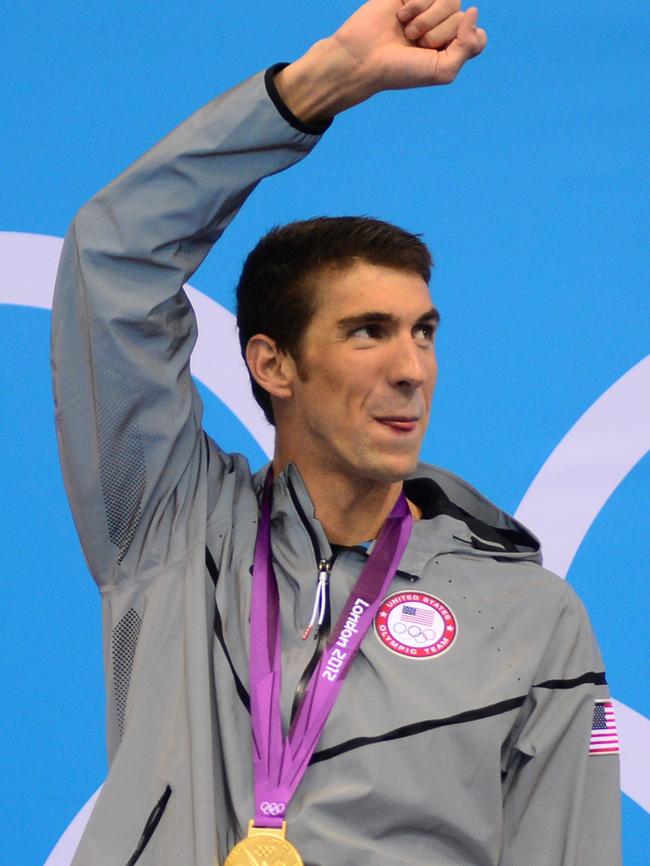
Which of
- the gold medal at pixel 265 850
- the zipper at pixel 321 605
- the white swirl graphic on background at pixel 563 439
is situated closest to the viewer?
Result: the gold medal at pixel 265 850

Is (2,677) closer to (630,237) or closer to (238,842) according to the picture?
(238,842)

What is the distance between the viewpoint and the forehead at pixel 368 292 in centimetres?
174

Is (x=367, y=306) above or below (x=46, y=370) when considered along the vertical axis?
below

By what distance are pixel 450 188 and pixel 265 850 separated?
3.97 ft

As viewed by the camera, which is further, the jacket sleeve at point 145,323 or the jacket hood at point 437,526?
the jacket hood at point 437,526

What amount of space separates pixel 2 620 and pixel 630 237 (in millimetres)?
1095

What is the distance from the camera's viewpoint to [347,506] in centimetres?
178

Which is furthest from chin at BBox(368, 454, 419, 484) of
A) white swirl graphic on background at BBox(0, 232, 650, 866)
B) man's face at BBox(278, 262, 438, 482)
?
white swirl graphic on background at BBox(0, 232, 650, 866)

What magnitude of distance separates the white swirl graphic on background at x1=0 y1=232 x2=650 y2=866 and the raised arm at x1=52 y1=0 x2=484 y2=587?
25.6 inches

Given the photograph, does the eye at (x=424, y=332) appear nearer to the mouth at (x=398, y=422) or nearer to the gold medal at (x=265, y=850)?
the mouth at (x=398, y=422)

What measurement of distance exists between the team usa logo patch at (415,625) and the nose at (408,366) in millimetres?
227

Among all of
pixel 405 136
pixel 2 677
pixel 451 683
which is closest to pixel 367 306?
pixel 451 683

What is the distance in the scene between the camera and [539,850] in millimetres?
1663

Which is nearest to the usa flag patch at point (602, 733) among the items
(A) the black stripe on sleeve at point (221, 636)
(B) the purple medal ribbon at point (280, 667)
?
(B) the purple medal ribbon at point (280, 667)
